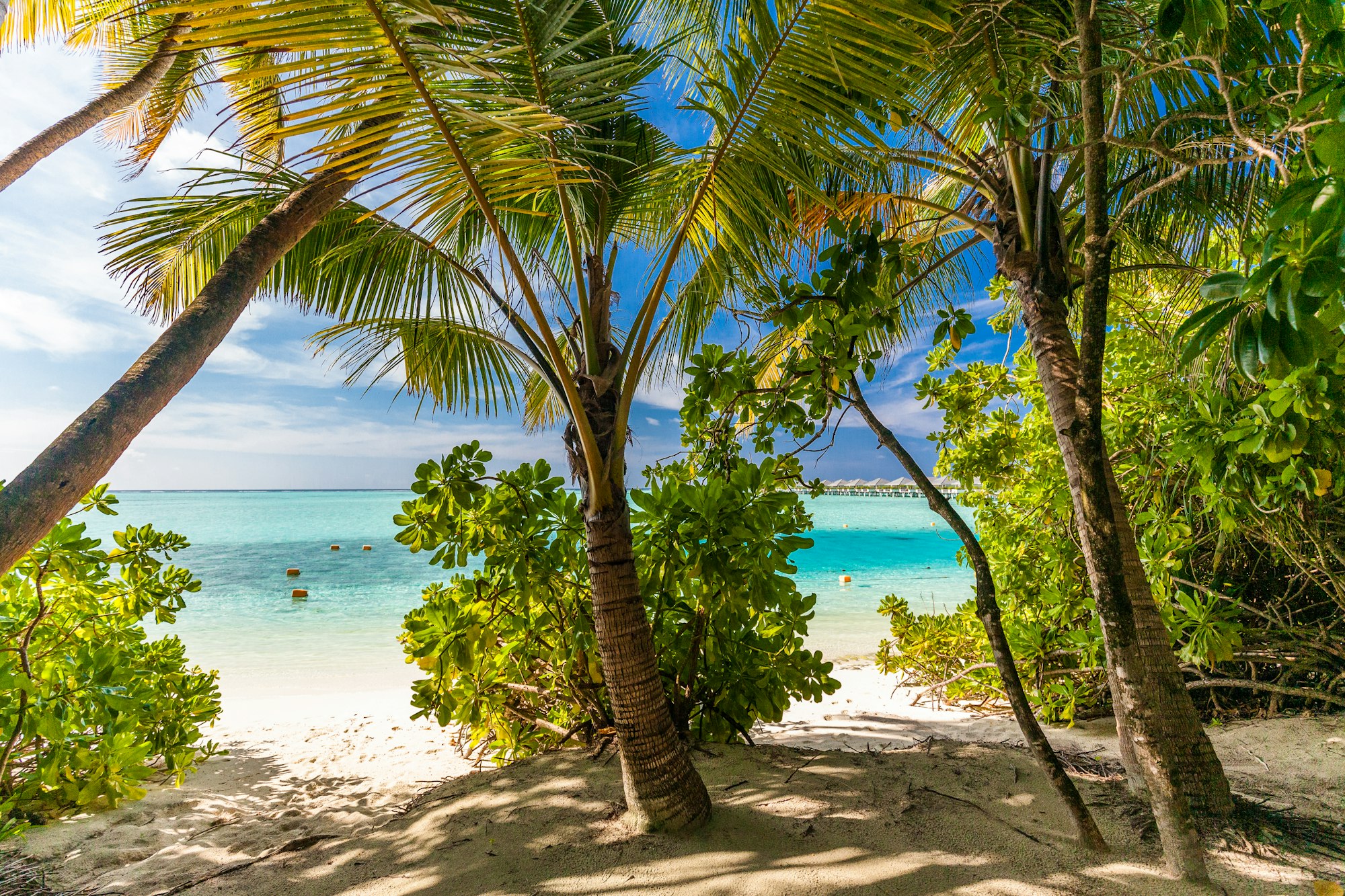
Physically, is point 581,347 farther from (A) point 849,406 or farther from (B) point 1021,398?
(B) point 1021,398

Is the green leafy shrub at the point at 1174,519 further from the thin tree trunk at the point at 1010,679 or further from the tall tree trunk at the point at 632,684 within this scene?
the tall tree trunk at the point at 632,684

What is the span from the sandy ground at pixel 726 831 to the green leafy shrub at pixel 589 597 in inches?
12.5

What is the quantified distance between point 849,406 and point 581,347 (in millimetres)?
1089

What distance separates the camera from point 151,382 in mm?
2266

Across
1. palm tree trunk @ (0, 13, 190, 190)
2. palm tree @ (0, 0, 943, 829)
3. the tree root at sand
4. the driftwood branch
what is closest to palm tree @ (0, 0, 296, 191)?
palm tree trunk @ (0, 13, 190, 190)

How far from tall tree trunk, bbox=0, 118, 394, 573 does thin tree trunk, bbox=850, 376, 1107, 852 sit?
1.93 m

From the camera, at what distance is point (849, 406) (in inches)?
90.9

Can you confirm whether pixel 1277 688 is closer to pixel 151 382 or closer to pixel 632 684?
pixel 632 684

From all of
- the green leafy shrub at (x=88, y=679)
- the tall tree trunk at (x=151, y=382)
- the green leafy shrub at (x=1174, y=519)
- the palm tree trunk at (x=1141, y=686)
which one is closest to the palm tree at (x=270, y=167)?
the tall tree trunk at (x=151, y=382)

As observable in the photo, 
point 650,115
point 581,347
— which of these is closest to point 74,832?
point 581,347

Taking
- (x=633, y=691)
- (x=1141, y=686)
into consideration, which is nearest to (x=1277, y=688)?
(x=1141, y=686)

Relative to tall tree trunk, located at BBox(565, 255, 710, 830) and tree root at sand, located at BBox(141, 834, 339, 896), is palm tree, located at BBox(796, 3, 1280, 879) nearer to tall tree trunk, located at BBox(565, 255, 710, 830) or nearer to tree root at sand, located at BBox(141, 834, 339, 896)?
tall tree trunk, located at BBox(565, 255, 710, 830)

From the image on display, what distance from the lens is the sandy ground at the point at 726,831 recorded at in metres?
1.75

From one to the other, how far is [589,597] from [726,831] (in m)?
1.14
